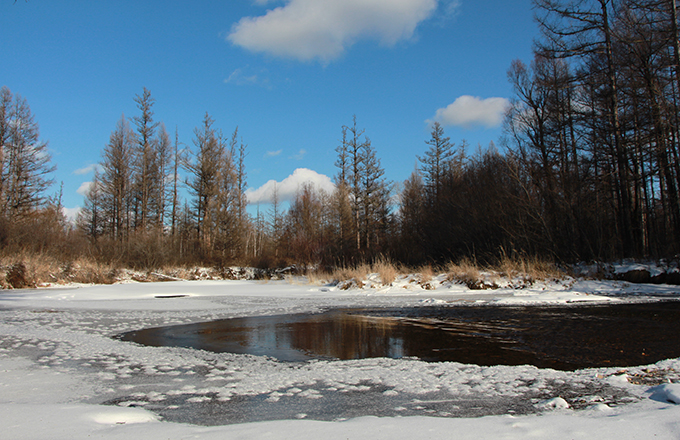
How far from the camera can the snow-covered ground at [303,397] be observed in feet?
7.00

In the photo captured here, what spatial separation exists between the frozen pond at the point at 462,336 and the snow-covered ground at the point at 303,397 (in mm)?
418

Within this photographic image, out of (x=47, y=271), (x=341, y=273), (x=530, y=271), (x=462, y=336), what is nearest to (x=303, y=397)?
(x=462, y=336)

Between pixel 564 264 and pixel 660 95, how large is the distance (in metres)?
7.78

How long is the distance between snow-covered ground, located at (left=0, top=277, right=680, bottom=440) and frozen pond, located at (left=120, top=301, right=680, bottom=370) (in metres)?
0.42

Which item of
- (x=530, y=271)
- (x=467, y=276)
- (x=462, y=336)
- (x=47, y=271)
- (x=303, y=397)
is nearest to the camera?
(x=303, y=397)

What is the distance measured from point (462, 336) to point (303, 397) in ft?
10.6

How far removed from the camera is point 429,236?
2072 cm

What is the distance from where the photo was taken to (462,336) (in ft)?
17.8

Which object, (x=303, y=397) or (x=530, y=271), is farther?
(x=530, y=271)

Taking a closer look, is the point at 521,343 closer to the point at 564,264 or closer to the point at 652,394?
the point at 652,394

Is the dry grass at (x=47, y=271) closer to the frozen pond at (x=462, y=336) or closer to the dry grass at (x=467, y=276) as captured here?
the frozen pond at (x=462, y=336)

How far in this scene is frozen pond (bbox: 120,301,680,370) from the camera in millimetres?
4219

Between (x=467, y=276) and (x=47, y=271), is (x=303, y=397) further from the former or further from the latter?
(x=47, y=271)

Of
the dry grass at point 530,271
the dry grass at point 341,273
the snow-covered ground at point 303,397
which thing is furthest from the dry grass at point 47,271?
the dry grass at point 530,271
